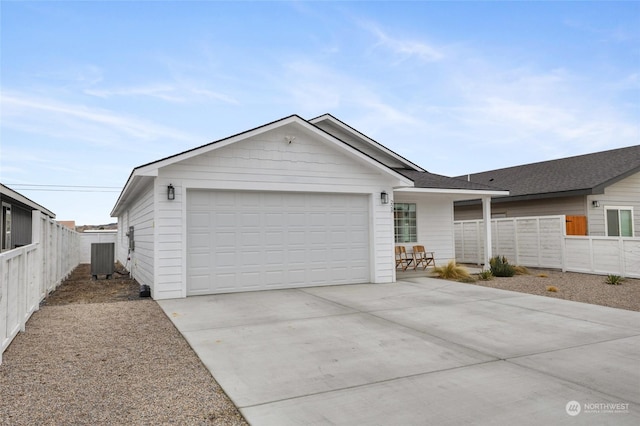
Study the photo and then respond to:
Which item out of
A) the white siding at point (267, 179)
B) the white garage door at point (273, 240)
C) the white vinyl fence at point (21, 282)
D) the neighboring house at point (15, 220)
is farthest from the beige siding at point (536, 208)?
the neighboring house at point (15, 220)

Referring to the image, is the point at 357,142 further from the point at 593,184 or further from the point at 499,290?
the point at 593,184

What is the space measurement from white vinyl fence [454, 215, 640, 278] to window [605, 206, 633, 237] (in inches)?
133

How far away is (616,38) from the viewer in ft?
→ 44.1

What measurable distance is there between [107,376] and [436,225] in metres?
12.7

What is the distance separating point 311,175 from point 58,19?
333 inches

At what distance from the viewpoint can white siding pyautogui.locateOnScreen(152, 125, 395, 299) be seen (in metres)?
8.80

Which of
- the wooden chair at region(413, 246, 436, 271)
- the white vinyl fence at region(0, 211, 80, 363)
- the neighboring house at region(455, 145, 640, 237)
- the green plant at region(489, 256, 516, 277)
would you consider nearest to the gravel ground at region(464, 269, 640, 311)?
the green plant at region(489, 256, 516, 277)

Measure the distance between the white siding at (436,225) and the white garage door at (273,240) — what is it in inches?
169

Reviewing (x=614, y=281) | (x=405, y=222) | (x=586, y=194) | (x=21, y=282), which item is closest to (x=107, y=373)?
(x=21, y=282)

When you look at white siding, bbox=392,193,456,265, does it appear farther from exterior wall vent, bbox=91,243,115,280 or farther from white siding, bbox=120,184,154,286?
exterior wall vent, bbox=91,243,115,280

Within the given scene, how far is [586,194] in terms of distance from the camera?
1475 centimetres

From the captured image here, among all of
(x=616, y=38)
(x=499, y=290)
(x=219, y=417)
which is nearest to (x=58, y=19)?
(x=219, y=417)

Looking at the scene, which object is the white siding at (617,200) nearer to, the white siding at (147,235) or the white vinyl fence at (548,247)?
the white vinyl fence at (548,247)

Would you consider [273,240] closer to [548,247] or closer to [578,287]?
[578,287]
